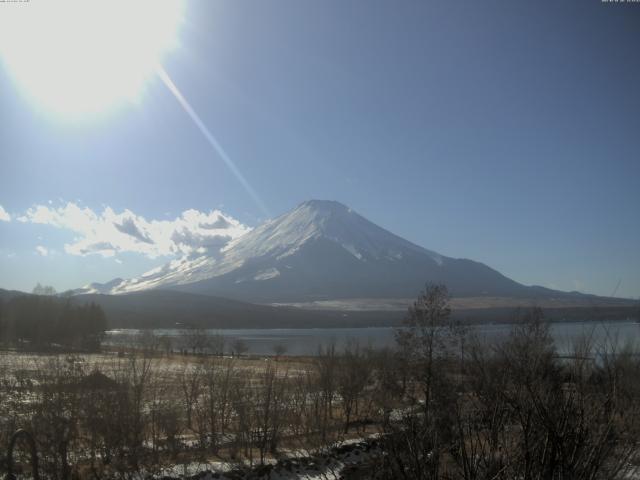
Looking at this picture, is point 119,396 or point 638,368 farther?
point 638,368

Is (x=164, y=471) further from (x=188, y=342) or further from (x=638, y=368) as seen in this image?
(x=188, y=342)

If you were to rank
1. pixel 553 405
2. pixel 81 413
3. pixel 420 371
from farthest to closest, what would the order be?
pixel 420 371 < pixel 81 413 < pixel 553 405

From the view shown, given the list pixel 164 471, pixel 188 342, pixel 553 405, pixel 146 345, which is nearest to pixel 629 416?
pixel 553 405

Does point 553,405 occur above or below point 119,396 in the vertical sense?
above

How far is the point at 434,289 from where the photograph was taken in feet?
89.4

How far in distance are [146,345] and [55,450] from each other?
18.5 ft

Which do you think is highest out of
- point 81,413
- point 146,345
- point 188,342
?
point 146,345

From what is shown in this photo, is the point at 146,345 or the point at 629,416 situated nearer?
the point at 629,416

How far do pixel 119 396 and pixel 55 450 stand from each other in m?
2.99

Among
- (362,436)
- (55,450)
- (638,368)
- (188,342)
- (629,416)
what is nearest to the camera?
(629,416)

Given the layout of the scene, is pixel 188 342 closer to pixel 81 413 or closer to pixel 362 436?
pixel 362 436

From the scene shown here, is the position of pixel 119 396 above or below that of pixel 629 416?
below

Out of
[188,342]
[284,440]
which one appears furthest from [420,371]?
[188,342]

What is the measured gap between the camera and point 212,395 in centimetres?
1873
